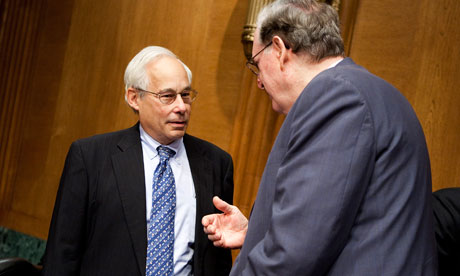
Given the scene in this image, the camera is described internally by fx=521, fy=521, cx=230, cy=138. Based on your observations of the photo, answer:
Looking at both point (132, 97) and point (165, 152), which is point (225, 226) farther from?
point (132, 97)

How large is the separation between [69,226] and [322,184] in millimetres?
1311

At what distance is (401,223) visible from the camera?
1.36 m

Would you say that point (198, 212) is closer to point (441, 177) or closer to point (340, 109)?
point (340, 109)

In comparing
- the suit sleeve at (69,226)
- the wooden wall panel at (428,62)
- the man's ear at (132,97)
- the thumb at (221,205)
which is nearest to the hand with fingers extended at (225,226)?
the thumb at (221,205)

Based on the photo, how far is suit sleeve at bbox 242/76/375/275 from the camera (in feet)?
4.22

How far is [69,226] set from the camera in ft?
7.22

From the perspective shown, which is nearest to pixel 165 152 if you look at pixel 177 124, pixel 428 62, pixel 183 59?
pixel 177 124

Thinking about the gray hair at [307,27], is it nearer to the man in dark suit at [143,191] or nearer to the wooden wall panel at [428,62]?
the man in dark suit at [143,191]

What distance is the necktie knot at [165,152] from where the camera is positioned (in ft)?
7.96

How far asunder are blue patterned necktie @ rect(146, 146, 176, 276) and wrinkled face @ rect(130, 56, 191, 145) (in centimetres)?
13

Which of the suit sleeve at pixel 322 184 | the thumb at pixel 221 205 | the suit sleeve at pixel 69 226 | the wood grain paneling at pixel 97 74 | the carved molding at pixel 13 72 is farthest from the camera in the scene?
the carved molding at pixel 13 72

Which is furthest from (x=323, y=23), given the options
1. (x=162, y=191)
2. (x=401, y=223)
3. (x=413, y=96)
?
(x=413, y=96)

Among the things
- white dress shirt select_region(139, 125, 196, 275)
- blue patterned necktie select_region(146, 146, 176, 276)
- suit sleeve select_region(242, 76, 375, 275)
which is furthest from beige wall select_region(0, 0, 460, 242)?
suit sleeve select_region(242, 76, 375, 275)

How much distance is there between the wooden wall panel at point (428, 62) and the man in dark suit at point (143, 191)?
1.18 meters
